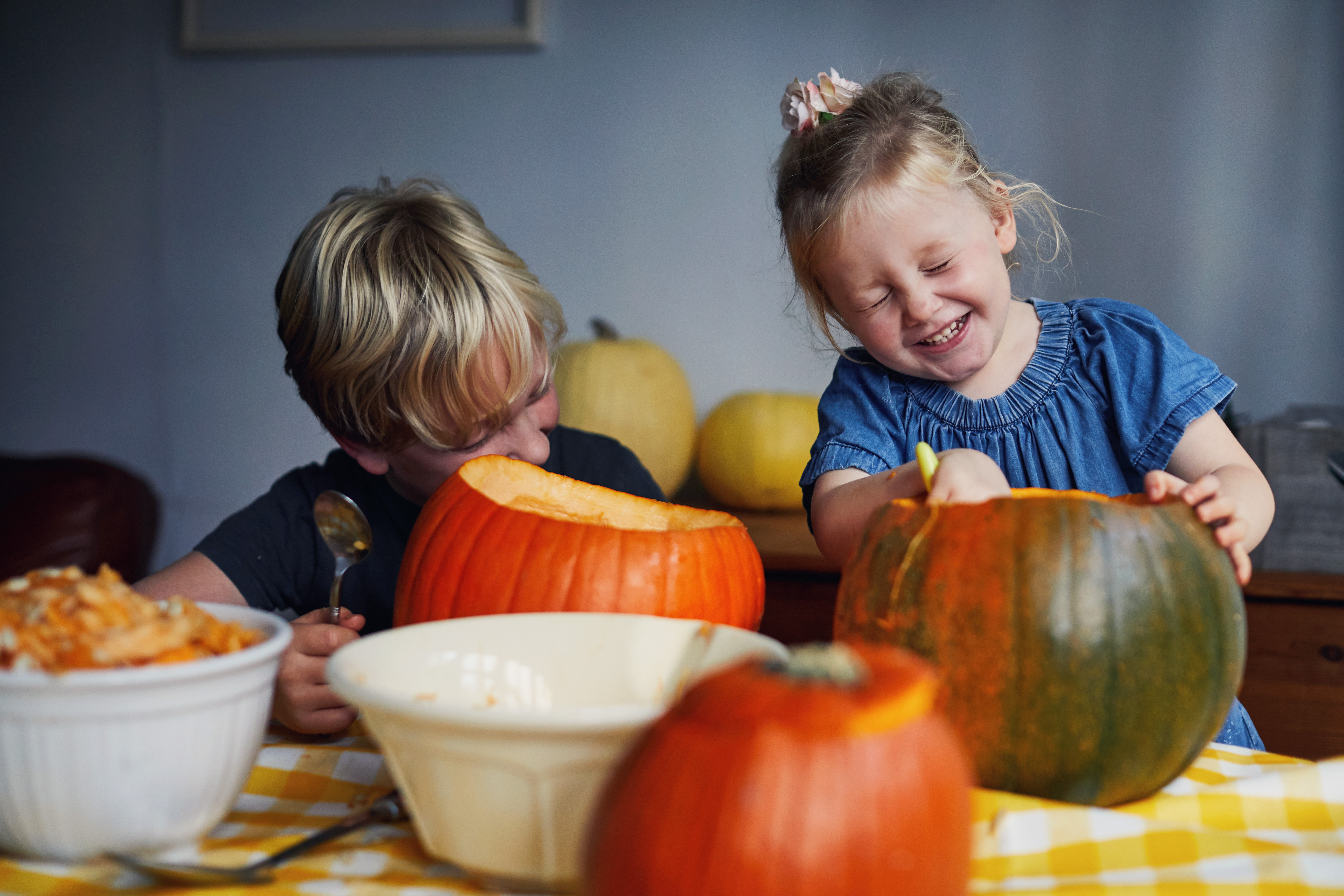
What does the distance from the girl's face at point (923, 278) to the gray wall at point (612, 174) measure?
824 mm

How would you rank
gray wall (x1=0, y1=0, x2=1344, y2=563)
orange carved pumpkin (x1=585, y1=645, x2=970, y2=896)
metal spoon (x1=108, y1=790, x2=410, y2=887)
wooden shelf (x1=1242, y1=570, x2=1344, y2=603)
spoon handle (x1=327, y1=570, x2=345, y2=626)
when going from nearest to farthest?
1. orange carved pumpkin (x1=585, y1=645, x2=970, y2=896)
2. metal spoon (x1=108, y1=790, x2=410, y2=887)
3. spoon handle (x1=327, y1=570, x2=345, y2=626)
4. wooden shelf (x1=1242, y1=570, x2=1344, y2=603)
5. gray wall (x1=0, y1=0, x2=1344, y2=563)

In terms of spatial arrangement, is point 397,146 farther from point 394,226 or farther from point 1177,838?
point 1177,838

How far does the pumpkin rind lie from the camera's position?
527 millimetres

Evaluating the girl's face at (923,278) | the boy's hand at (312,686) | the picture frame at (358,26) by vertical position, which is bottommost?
the boy's hand at (312,686)

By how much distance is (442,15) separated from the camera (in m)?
2.16

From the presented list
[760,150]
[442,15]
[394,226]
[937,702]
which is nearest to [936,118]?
[394,226]

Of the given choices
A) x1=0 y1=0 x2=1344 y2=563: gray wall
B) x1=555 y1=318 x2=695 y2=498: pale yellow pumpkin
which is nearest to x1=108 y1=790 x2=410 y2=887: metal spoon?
x1=555 y1=318 x2=695 y2=498: pale yellow pumpkin

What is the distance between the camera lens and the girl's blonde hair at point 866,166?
1.04 m

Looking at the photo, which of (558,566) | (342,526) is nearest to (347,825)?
(558,566)

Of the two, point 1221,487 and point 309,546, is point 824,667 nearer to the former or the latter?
point 1221,487

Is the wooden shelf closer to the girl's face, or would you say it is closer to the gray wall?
the gray wall

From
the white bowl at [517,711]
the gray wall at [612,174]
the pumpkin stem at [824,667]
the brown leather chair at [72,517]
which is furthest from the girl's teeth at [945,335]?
the brown leather chair at [72,517]

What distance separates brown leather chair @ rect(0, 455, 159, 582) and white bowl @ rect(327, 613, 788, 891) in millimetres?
1699

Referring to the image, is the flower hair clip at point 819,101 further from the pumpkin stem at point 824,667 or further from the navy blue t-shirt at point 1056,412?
the pumpkin stem at point 824,667
